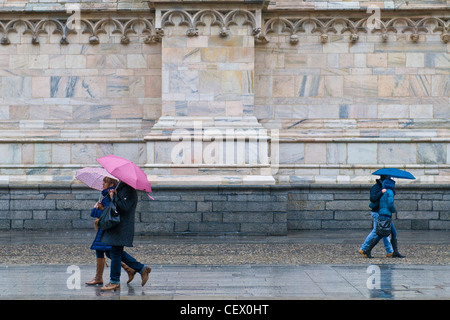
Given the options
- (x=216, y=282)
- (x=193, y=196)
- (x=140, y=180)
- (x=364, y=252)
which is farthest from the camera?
(x=193, y=196)

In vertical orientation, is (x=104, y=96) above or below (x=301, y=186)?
above

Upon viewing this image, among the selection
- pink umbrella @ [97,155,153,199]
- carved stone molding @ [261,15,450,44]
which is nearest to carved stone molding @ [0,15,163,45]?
carved stone molding @ [261,15,450,44]

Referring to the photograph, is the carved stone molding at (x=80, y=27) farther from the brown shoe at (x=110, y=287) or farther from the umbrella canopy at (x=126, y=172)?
the brown shoe at (x=110, y=287)

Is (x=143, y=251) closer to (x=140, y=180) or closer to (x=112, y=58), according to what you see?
(x=140, y=180)

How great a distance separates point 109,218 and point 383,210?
5819 millimetres

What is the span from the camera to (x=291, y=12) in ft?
63.4

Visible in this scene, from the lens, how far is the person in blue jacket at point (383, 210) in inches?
547

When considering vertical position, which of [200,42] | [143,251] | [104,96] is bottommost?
[143,251]

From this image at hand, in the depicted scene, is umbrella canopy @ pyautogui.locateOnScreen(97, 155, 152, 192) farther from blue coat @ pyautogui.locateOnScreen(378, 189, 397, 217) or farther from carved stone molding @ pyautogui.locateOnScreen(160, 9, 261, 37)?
carved stone molding @ pyautogui.locateOnScreen(160, 9, 261, 37)

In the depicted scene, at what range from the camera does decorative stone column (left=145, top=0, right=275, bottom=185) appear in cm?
1800

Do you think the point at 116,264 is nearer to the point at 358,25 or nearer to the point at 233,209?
the point at 233,209

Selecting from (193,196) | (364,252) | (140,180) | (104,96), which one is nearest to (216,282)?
(140,180)
